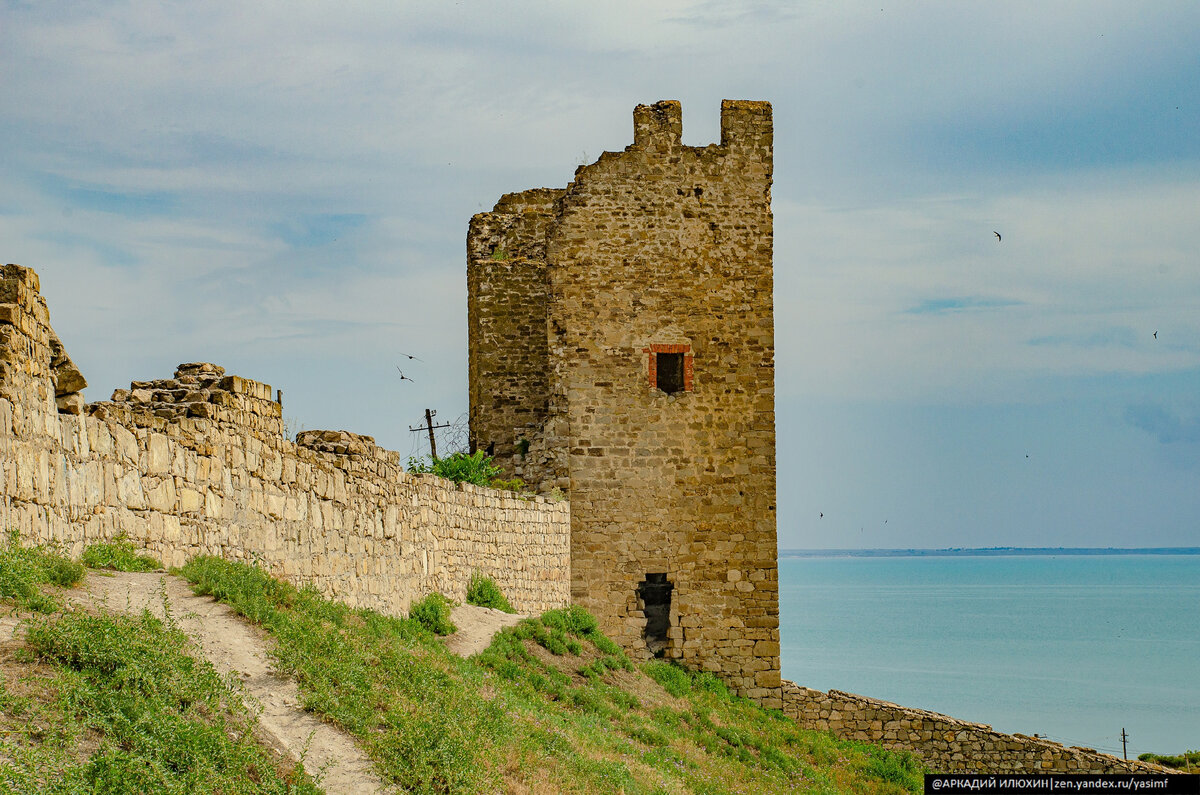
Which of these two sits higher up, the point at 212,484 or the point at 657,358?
the point at 657,358

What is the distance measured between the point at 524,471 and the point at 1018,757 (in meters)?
9.17

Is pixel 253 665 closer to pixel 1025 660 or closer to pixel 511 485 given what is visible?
pixel 511 485

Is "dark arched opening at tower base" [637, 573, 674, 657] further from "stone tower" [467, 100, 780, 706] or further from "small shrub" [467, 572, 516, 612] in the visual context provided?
"small shrub" [467, 572, 516, 612]

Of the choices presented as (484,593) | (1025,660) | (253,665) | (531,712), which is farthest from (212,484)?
(1025,660)

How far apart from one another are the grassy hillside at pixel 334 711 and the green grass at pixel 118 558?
338 mm

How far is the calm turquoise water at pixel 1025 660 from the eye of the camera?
51.3 m

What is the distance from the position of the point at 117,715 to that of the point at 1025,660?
7485cm

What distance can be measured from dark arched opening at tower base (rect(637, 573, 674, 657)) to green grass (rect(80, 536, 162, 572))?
12.4 meters

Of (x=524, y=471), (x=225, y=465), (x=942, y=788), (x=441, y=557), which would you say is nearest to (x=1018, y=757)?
(x=942, y=788)

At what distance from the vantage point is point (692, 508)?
19.9 metres

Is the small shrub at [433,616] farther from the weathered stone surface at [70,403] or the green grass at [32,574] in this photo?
the green grass at [32,574]

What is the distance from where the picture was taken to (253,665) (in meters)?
7.22

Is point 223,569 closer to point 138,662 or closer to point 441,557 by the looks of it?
point 138,662

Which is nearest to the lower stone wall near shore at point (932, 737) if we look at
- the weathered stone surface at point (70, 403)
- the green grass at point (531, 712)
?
the green grass at point (531, 712)
